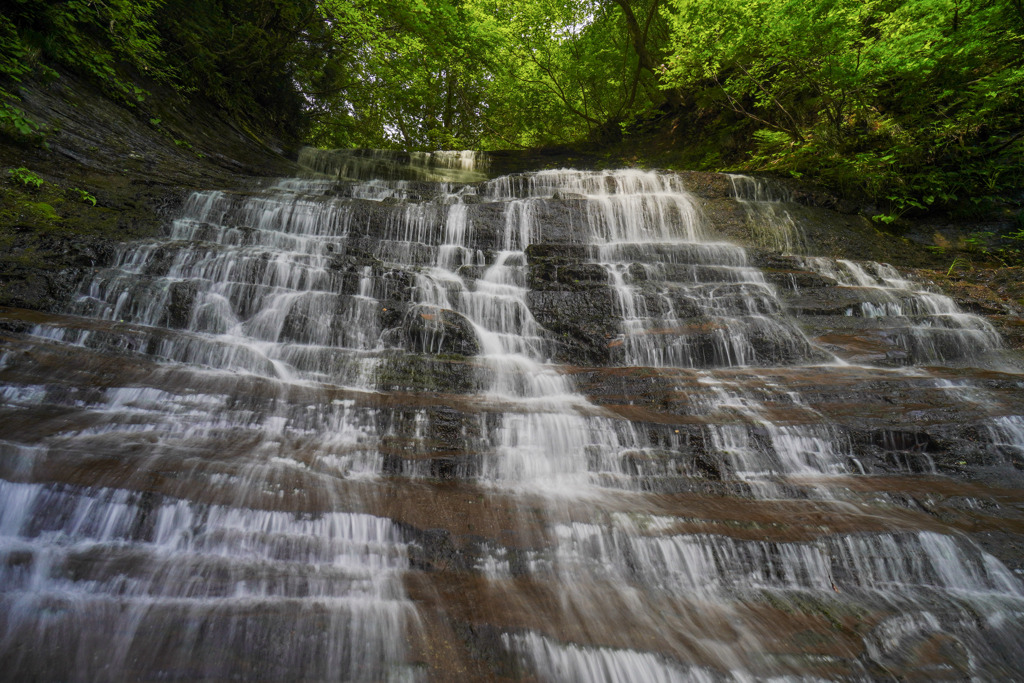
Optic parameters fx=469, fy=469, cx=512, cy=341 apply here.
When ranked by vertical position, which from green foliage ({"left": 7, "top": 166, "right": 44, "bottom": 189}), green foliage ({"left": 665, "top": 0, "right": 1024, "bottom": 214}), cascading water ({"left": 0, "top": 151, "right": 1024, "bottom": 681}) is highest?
green foliage ({"left": 665, "top": 0, "right": 1024, "bottom": 214})

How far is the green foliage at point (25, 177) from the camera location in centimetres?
670

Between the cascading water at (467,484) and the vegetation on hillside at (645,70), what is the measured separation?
4.11 metres

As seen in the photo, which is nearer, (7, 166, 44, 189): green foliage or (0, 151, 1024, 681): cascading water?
(0, 151, 1024, 681): cascading water

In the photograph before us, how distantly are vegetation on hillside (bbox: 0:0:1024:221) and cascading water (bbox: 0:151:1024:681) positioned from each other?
4113mm

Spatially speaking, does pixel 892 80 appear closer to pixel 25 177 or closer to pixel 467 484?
pixel 467 484

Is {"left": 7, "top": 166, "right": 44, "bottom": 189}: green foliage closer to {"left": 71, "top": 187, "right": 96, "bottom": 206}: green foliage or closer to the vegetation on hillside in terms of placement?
{"left": 71, "top": 187, "right": 96, "bottom": 206}: green foliage

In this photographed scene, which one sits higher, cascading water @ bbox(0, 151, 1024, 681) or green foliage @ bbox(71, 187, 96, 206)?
green foliage @ bbox(71, 187, 96, 206)

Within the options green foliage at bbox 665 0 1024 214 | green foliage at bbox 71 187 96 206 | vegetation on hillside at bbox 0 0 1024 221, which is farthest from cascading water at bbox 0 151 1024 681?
vegetation on hillside at bbox 0 0 1024 221

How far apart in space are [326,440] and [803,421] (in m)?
4.64

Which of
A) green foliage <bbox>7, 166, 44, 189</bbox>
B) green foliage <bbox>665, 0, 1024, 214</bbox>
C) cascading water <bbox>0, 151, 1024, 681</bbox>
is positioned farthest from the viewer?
green foliage <bbox>665, 0, 1024, 214</bbox>

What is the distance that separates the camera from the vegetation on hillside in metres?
8.45

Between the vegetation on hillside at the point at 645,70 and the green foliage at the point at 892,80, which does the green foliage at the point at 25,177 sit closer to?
the vegetation on hillside at the point at 645,70

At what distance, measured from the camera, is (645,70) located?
661 inches

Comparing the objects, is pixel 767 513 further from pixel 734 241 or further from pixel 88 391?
pixel 734 241
